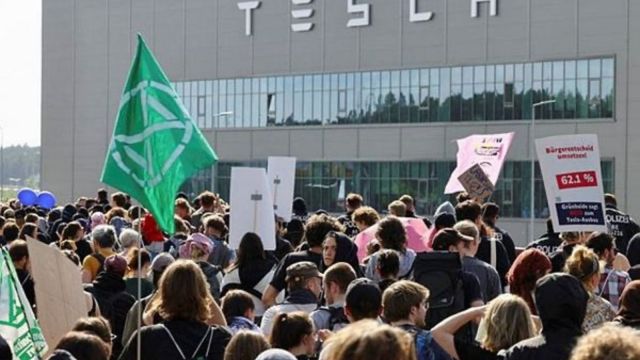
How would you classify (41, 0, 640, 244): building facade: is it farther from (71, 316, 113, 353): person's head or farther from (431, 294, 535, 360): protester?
(71, 316, 113, 353): person's head

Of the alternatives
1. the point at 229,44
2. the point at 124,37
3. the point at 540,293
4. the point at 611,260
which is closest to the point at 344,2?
the point at 229,44

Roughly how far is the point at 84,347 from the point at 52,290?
171cm

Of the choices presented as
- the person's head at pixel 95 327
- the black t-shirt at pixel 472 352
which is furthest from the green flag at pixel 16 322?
the black t-shirt at pixel 472 352

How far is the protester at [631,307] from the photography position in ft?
24.4

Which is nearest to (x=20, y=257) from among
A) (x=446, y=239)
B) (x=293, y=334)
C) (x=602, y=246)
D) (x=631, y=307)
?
(x=446, y=239)

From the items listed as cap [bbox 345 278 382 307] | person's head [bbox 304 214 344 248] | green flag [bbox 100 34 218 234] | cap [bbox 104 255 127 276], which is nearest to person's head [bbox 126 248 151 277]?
cap [bbox 104 255 127 276]

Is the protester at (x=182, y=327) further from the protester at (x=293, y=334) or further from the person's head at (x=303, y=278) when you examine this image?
the person's head at (x=303, y=278)

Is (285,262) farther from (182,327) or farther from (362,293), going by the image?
(182,327)

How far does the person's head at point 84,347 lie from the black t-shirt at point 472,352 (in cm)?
226

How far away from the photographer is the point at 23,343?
6.15 metres

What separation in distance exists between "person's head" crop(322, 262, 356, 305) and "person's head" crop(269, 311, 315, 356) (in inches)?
63.7

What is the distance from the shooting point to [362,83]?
6362 centimetres

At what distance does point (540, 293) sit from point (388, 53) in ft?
183

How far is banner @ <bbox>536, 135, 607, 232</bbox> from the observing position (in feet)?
44.5
